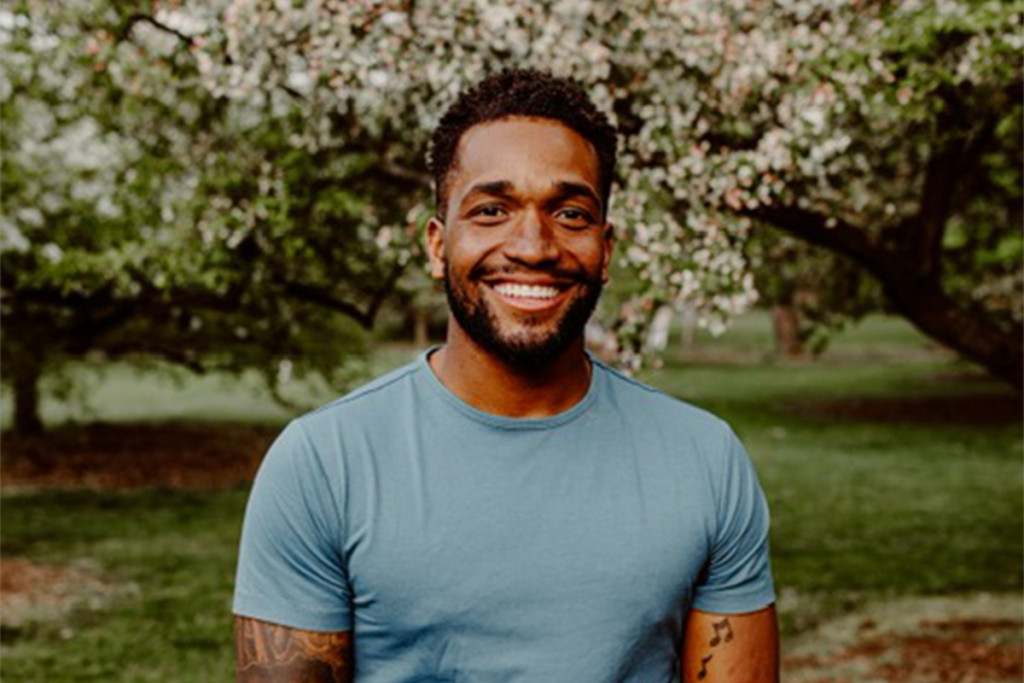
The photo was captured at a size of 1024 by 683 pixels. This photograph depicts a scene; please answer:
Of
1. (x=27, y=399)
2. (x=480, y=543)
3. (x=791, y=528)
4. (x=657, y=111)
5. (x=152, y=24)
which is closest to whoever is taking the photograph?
(x=480, y=543)

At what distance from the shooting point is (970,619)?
34.0 feet

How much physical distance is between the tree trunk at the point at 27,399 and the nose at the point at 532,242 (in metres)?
13.8

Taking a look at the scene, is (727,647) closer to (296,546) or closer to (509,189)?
(296,546)

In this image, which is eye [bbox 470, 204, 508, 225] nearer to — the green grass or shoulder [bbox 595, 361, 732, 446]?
shoulder [bbox 595, 361, 732, 446]

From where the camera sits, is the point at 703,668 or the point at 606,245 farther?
the point at 606,245

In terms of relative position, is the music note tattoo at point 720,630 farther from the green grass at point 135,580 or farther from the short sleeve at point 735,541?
the green grass at point 135,580

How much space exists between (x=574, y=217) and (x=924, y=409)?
27.3 meters

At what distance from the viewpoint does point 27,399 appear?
1998 cm

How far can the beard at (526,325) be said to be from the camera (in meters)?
2.61

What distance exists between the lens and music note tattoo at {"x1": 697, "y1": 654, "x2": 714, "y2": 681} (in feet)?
8.50

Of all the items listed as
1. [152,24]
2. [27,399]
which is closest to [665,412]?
[152,24]

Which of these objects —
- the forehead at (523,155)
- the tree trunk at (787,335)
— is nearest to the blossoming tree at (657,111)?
the forehead at (523,155)

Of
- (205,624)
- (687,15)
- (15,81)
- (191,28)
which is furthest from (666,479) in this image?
(15,81)

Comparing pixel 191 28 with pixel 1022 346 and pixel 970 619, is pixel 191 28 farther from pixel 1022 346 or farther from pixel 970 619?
pixel 970 619
